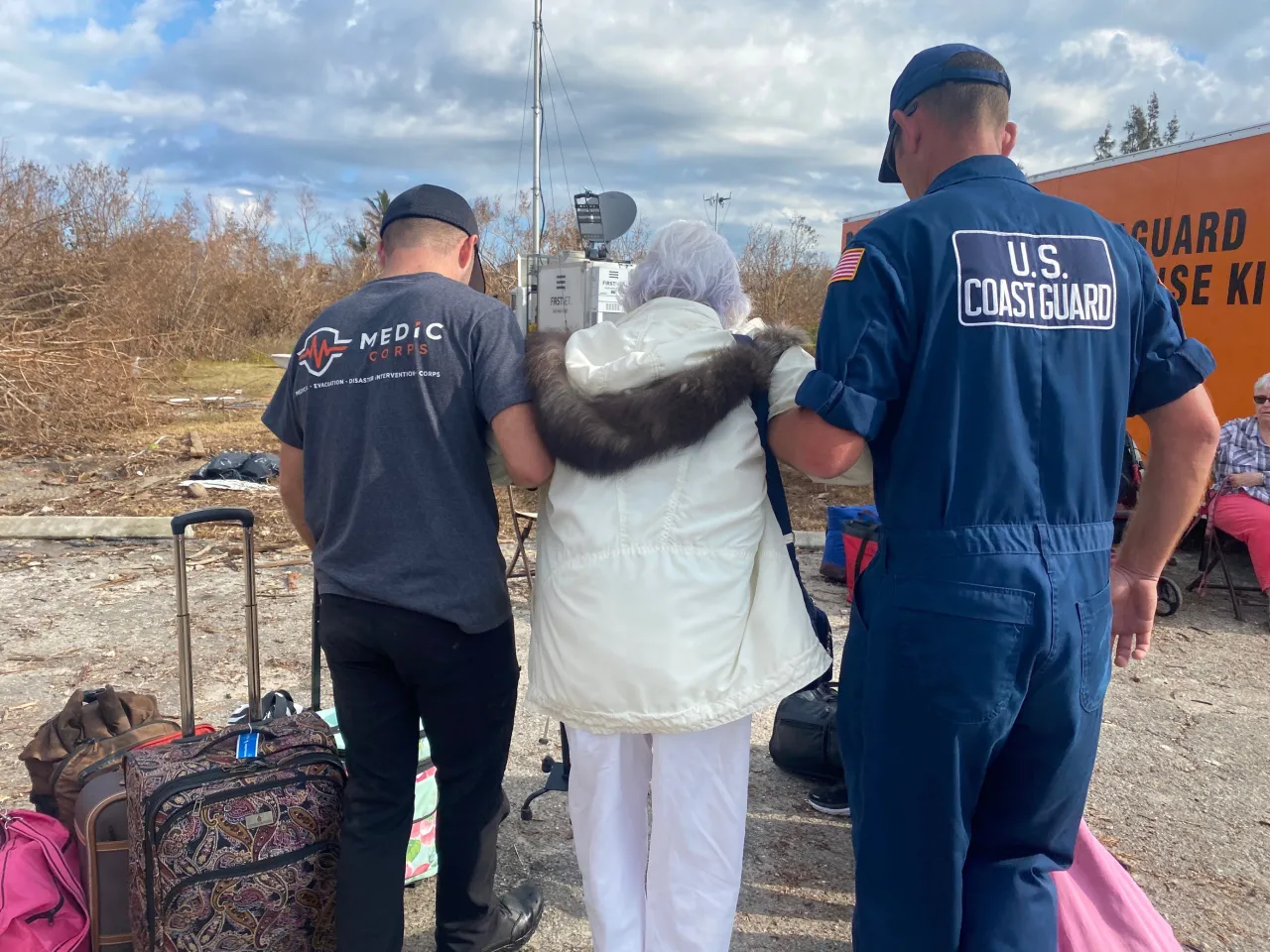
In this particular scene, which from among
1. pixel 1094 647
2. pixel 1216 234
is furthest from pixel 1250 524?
pixel 1094 647

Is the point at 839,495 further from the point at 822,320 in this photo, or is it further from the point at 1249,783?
the point at 822,320

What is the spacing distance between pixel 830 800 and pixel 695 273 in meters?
2.16

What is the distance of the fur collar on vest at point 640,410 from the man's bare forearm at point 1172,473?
35.1 inches

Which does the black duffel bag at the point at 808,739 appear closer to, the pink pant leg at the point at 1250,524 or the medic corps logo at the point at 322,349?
the medic corps logo at the point at 322,349

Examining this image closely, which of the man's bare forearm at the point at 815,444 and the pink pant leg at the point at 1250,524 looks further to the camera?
the pink pant leg at the point at 1250,524

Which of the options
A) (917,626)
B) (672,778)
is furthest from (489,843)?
(917,626)

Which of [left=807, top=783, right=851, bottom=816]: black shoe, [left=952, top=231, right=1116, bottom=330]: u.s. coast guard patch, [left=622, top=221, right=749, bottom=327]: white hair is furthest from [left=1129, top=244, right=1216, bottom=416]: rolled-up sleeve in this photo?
[left=807, top=783, right=851, bottom=816]: black shoe

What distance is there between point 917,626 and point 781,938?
1.40 metres

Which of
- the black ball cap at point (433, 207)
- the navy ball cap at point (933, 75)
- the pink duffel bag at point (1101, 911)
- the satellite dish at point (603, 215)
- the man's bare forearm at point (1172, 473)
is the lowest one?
the pink duffel bag at point (1101, 911)

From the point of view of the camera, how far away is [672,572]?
204 cm

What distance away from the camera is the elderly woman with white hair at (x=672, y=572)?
80.0 inches

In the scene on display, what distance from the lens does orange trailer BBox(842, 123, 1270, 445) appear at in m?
6.63

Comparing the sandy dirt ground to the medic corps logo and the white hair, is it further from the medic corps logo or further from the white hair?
the medic corps logo

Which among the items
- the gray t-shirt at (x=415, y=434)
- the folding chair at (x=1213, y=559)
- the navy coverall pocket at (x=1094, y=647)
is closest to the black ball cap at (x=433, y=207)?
the gray t-shirt at (x=415, y=434)
